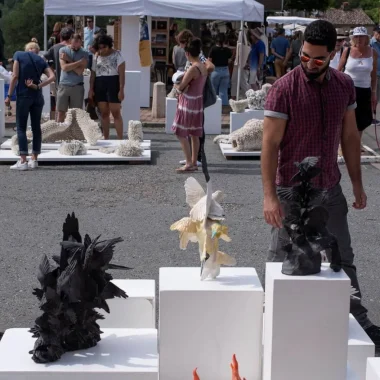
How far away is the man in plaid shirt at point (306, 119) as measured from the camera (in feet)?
12.5

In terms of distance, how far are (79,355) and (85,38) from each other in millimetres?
15502

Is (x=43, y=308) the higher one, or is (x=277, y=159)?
(x=277, y=159)

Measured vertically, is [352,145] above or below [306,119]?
below

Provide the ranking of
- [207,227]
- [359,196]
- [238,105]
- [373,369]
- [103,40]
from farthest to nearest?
[238,105] → [103,40] → [359,196] → [207,227] → [373,369]

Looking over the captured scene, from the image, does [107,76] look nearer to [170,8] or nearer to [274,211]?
[170,8]

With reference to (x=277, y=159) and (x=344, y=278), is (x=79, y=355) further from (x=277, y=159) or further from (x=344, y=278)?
(x=277, y=159)

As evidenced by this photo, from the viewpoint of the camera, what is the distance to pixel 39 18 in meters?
27.9

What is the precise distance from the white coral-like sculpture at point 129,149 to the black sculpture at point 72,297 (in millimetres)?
6973

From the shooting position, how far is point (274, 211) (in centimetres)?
378

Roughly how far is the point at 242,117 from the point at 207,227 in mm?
8624

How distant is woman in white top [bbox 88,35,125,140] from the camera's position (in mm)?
11156

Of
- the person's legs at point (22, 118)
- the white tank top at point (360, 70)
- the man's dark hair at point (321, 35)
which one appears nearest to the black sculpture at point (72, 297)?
the man's dark hair at point (321, 35)

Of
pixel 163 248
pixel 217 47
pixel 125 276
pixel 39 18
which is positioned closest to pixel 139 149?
pixel 163 248

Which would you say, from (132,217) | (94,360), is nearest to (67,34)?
(132,217)
